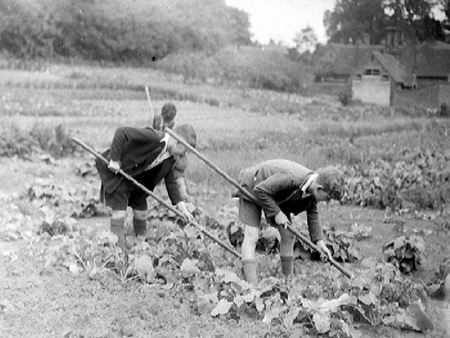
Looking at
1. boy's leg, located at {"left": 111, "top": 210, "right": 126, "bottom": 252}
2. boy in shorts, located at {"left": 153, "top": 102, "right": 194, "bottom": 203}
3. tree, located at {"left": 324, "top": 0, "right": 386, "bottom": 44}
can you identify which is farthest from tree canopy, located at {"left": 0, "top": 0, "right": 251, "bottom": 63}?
boy's leg, located at {"left": 111, "top": 210, "right": 126, "bottom": 252}

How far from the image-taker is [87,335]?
11.1ft

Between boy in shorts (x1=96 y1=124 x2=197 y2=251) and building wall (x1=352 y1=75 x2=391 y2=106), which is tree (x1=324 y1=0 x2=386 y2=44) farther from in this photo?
boy in shorts (x1=96 y1=124 x2=197 y2=251)

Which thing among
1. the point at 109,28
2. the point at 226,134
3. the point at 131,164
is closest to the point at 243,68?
the point at 226,134

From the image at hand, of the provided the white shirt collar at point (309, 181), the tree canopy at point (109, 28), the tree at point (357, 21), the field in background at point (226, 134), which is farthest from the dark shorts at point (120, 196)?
the tree canopy at point (109, 28)

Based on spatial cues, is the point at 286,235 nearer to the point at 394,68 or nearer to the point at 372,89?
the point at 394,68

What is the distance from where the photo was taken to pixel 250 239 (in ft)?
13.7

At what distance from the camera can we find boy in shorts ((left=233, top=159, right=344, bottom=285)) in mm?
3859

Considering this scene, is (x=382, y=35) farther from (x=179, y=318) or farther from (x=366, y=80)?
(x=179, y=318)

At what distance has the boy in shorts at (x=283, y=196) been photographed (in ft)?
12.7

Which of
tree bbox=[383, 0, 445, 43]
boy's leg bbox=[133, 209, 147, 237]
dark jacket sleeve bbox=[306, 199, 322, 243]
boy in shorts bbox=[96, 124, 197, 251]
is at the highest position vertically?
tree bbox=[383, 0, 445, 43]

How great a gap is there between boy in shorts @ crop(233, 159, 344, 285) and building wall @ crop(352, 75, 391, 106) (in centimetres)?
365

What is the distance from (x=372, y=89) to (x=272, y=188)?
13.9 ft

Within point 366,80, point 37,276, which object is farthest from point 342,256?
point 366,80

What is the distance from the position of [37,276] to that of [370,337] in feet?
6.76
